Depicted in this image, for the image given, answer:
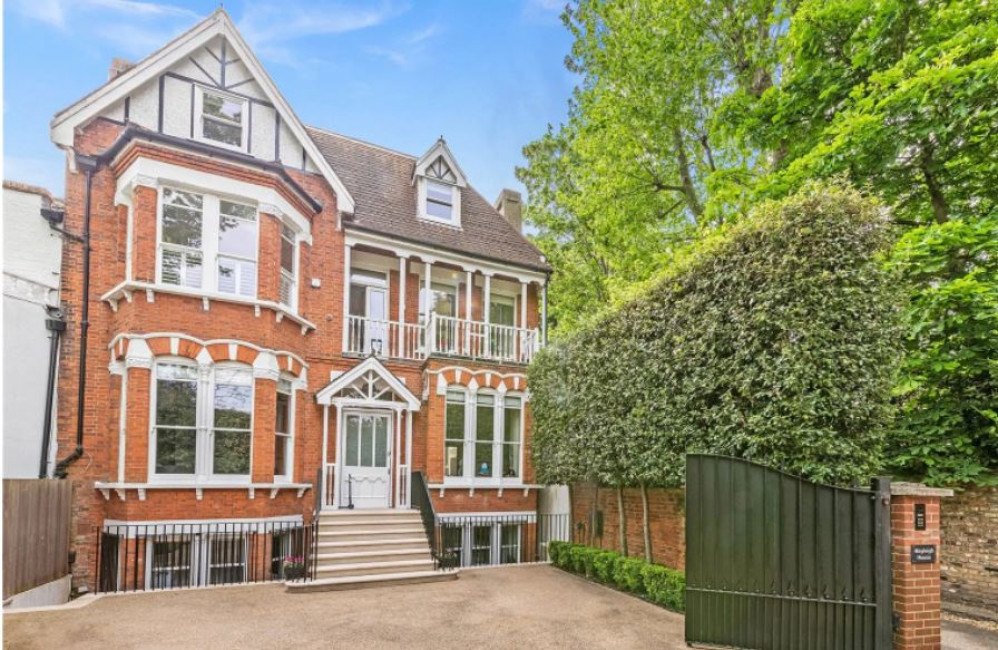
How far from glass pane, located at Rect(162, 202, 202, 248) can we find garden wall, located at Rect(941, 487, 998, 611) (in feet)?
43.3

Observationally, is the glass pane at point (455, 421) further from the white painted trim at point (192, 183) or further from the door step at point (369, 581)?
the white painted trim at point (192, 183)

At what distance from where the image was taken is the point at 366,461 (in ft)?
42.7

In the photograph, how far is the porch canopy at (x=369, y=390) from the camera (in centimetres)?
1249

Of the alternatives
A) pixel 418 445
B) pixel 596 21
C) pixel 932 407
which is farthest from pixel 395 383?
pixel 596 21

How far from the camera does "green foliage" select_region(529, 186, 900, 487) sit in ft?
21.5

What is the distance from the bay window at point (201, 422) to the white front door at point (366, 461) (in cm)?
246

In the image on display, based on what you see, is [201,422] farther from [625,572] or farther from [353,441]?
[625,572]

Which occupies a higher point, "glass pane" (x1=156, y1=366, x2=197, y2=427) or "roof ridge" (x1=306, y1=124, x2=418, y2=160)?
"roof ridge" (x1=306, y1=124, x2=418, y2=160)

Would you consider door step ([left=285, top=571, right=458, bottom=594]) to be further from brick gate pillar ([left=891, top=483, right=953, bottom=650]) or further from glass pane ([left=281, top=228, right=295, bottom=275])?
brick gate pillar ([left=891, top=483, right=953, bottom=650])

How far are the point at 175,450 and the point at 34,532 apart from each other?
2264 millimetres

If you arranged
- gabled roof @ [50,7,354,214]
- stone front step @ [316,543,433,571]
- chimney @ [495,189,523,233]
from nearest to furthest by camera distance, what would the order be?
1. stone front step @ [316,543,433,571]
2. gabled roof @ [50,7,354,214]
3. chimney @ [495,189,523,233]

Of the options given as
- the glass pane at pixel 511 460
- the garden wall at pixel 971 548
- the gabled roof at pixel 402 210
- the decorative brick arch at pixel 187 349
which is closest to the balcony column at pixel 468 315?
the gabled roof at pixel 402 210

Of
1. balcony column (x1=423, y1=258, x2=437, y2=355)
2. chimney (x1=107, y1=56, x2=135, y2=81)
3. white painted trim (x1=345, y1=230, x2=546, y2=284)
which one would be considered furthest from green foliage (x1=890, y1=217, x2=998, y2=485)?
chimney (x1=107, y1=56, x2=135, y2=81)

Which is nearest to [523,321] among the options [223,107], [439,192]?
[439,192]
